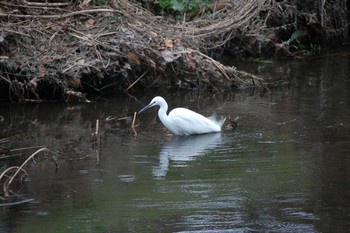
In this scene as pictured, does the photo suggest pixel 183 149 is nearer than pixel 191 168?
No

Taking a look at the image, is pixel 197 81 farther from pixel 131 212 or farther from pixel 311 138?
pixel 131 212

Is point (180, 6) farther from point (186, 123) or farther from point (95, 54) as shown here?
point (186, 123)

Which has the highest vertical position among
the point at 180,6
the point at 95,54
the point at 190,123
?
the point at 180,6

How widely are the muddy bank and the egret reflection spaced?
110 inches

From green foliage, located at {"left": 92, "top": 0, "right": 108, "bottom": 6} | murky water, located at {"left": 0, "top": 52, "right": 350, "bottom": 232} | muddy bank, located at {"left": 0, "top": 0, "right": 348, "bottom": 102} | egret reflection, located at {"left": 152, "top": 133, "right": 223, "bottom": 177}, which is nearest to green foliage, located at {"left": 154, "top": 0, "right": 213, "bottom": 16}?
muddy bank, located at {"left": 0, "top": 0, "right": 348, "bottom": 102}

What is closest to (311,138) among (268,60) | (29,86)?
(29,86)

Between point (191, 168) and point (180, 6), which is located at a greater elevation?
point (180, 6)

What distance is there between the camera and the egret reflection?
33.3 feet

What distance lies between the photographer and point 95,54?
14.3 metres

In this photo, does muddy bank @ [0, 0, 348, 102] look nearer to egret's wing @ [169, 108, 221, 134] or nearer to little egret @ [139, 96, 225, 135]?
little egret @ [139, 96, 225, 135]

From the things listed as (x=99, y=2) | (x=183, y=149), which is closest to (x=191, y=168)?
(x=183, y=149)

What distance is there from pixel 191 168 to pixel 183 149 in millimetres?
1303

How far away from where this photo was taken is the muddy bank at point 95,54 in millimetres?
14070

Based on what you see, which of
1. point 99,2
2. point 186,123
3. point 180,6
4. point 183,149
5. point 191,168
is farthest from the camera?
point 180,6
